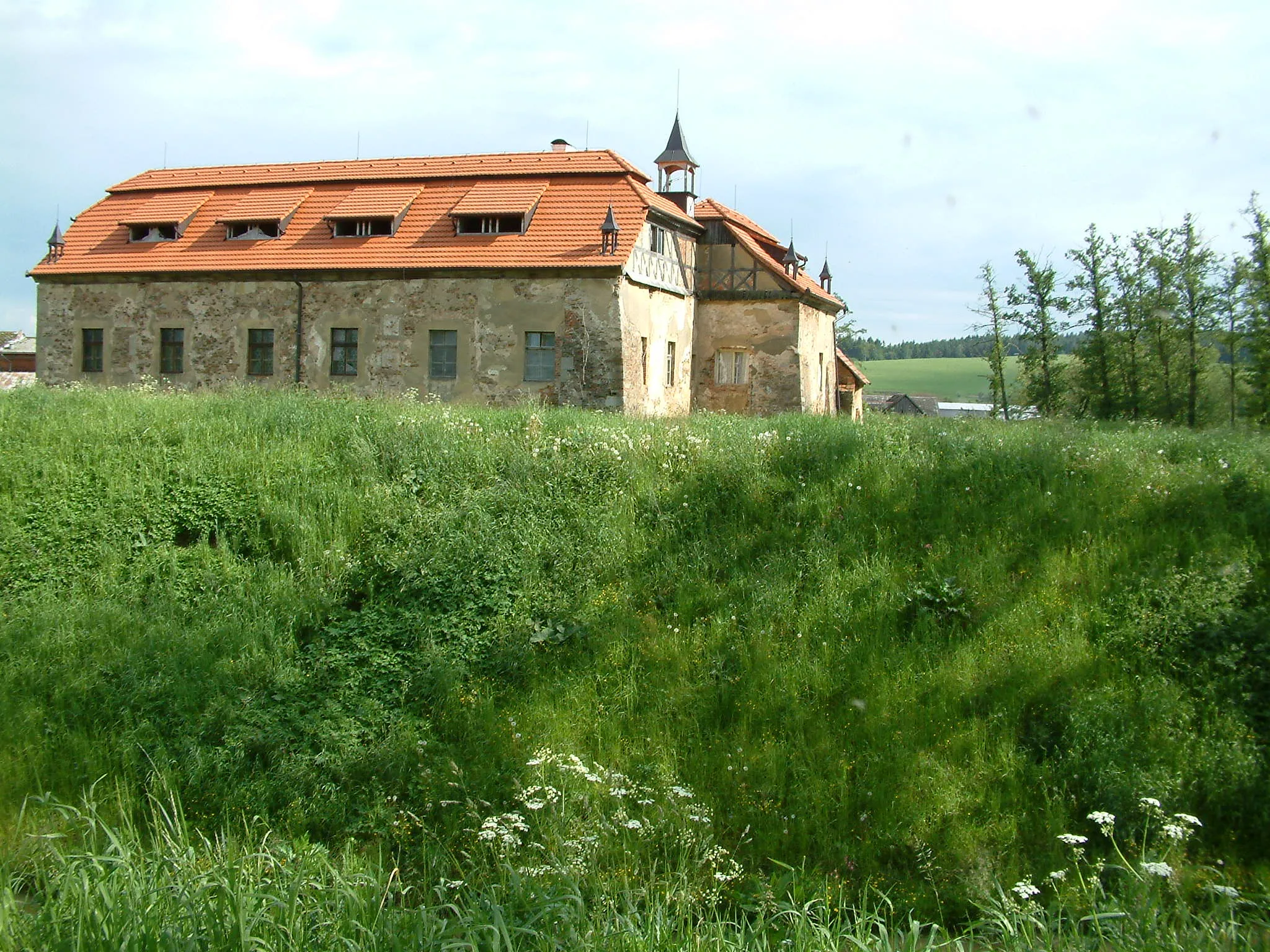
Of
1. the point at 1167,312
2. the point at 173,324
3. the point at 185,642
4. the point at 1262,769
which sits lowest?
the point at 1262,769

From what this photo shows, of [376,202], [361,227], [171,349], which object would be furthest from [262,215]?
[171,349]

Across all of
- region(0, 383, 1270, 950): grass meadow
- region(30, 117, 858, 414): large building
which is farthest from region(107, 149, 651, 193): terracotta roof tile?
region(0, 383, 1270, 950): grass meadow

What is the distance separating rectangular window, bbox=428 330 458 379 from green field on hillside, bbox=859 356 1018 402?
61.0 metres

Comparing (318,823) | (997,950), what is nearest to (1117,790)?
(997,950)

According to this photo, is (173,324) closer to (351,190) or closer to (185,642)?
(351,190)

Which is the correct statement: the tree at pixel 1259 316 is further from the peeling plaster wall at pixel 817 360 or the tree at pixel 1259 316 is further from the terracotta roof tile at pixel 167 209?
the terracotta roof tile at pixel 167 209

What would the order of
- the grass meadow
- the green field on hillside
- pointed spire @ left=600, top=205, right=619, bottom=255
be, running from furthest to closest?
1. the green field on hillside
2. pointed spire @ left=600, top=205, right=619, bottom=255
3. the grass meadow

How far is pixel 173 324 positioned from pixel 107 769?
1862cm

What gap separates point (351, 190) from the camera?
24344mm

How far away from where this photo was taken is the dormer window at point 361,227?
75.1 ft

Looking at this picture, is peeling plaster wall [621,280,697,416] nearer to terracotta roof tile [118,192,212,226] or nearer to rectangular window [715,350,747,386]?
rectangular window [715,350,747,386]

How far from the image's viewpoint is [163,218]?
24.6m

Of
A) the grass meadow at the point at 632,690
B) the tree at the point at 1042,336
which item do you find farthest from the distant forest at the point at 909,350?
the grass meadow at the point at 632,690

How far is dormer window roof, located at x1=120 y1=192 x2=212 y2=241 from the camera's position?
80.5 ft
